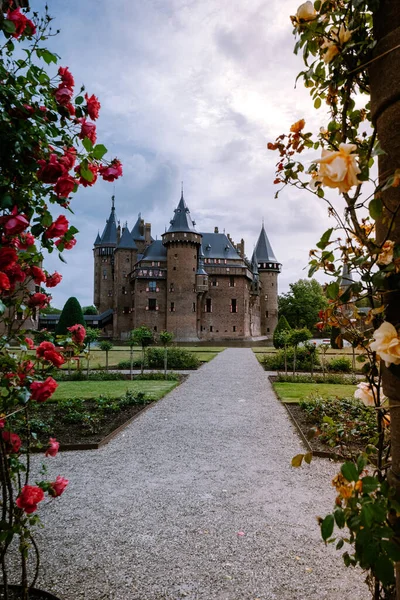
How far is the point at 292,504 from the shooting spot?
448 cm

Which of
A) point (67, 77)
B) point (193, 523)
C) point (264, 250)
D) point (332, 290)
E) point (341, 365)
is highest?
point (264, 250)

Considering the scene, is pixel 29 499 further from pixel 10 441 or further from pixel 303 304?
pixel 303 304

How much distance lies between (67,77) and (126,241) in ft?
178

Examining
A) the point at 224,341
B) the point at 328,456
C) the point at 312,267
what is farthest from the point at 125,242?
the point at 312,267

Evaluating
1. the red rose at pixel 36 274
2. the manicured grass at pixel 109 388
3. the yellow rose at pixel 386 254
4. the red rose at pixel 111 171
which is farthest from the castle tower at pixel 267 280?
the yellow rose at pixel 386 254

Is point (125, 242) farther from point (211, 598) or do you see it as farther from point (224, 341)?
point (211, 598)

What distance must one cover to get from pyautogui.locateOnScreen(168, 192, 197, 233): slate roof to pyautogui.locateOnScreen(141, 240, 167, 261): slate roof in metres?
3.51

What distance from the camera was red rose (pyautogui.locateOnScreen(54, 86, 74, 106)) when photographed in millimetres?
2154

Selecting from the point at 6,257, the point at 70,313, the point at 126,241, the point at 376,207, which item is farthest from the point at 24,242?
the point at 126,241

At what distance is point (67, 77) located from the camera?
2.19 m

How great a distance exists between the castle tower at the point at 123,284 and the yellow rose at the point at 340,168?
172 ft

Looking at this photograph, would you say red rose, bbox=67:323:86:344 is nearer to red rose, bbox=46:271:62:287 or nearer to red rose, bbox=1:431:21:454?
red rose, bbox=46:271:62:287

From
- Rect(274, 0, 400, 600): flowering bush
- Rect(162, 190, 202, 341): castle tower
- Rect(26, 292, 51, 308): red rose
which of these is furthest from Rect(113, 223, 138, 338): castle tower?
Rect(274, 0, 400, 600): flowering bush

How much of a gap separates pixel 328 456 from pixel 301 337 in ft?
33.7
